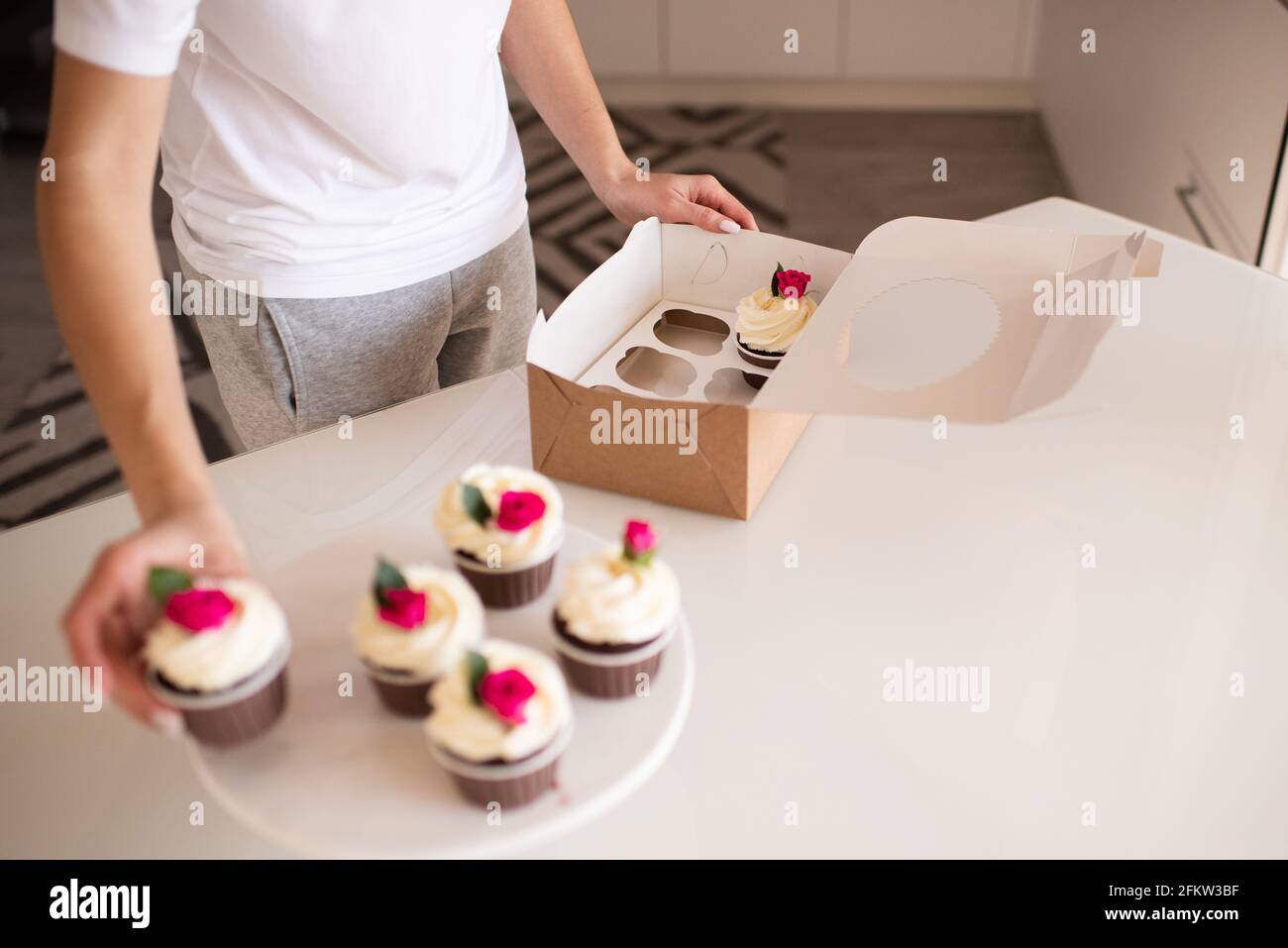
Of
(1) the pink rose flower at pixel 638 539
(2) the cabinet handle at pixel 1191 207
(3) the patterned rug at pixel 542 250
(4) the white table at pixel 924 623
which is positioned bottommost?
(3) the patterned rug at pixel 542 250

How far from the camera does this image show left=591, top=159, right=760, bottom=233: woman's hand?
1294 millimetres

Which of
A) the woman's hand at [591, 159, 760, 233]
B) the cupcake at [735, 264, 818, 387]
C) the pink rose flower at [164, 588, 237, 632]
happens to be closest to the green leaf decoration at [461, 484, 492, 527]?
the pink rose flower at [164, 588, 237, 632]

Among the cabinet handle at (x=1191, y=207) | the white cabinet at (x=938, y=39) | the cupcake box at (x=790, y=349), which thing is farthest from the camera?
the white cabinet at (x=938, y=39)

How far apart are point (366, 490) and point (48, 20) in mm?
3753

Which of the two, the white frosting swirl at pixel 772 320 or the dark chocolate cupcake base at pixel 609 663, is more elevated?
the white frosting swirl at pixel 772 320

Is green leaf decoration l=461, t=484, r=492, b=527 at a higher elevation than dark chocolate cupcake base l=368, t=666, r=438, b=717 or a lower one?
higher

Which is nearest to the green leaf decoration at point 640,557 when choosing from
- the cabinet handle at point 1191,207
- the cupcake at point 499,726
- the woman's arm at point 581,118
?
the cupcake at point 499,726

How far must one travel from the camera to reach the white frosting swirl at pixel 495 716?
74 centimetres

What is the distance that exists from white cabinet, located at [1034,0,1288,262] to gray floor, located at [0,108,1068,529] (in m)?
0.21

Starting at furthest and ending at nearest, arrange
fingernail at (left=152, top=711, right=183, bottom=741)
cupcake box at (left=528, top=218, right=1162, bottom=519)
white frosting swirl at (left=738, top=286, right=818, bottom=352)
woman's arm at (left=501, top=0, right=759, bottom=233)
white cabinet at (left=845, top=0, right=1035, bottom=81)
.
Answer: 1. white cabinet at (left=845, top=0, right=1035, bottom=81)
2. woman's arm at (left=501, top=0, right=759, bottom=233)
3. white frosting swirl at (left=738, top=286, right=818, bottom=352)
4. cupcake box at (left=528, top=218, right=1162, bottom=519)
5. fingernail at (left=152, top=711, right=183, bottom=741)

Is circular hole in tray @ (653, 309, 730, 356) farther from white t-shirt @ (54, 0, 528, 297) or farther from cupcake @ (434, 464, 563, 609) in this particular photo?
cupcake @ (434, 464, 563, 609)

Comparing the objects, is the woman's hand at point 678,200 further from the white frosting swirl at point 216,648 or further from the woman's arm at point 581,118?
the white frosting swirl at point 216,648

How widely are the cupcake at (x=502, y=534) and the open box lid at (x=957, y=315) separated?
24 centimetres

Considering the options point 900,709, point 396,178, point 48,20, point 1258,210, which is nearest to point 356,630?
point 900,709
